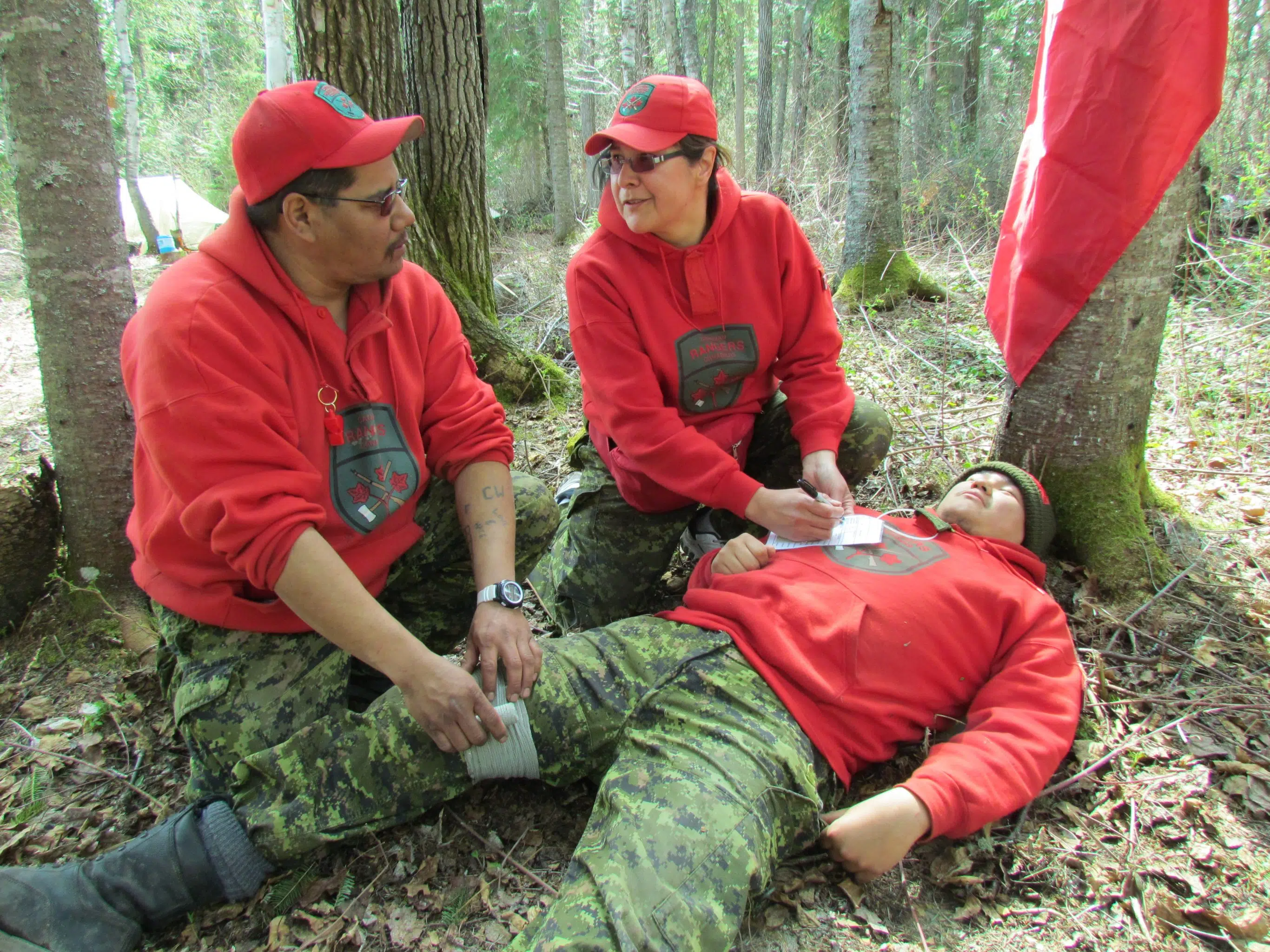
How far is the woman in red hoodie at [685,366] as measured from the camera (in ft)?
8.13

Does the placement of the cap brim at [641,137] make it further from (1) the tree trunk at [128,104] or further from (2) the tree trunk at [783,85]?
(2) the tree trunk at [783,85]

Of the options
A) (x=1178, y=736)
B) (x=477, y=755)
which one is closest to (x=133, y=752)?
(x=477, y=755)

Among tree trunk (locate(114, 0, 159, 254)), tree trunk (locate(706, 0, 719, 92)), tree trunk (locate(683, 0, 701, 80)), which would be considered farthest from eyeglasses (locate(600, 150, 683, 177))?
tree trunk (locate(706, 0, 719, 92))

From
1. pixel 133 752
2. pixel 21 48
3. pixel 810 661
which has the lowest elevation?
pixel 133 752

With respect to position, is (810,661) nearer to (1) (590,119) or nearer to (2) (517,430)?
(2) (517,430)

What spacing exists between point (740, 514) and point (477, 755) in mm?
1196

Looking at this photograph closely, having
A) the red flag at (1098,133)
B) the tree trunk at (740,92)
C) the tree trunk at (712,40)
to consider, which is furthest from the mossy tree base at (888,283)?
the tree trunk at (712,40)

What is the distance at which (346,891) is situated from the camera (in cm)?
191

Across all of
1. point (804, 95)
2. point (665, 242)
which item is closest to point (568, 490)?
point (665, 242)

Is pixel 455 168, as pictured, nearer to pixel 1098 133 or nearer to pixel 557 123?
pixel 1098 133

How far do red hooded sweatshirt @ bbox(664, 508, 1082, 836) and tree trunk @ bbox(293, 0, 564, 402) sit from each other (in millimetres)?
2793

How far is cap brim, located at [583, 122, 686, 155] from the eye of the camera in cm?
238

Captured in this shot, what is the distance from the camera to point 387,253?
1982mm

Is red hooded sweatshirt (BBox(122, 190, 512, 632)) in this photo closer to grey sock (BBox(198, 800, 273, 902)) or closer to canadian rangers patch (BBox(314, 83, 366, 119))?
canadian rangers patch (BBox(314, 83, 366, 119))
